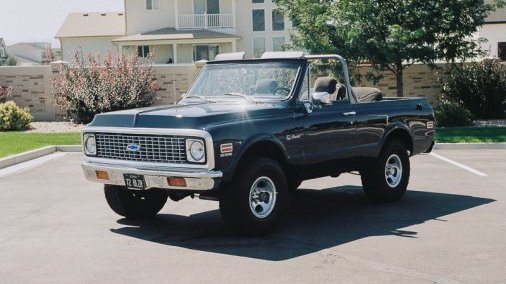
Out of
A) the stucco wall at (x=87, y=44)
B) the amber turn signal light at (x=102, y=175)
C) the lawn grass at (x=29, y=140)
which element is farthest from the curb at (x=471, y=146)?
the stucco wall at (x=87, y=44)

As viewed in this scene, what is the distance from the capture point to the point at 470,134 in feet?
66.1

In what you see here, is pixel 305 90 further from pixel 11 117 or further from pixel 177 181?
pixel 11 117

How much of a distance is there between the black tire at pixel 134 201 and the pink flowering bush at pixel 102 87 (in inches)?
581

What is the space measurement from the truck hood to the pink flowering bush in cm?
1541

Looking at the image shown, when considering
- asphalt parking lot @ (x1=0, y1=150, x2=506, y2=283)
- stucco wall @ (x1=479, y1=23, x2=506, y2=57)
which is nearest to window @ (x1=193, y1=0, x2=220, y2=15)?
stucco wall @ (x1=479, y1=23, x2=506, y2=57)

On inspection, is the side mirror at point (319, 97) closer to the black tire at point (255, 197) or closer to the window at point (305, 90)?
the window at point (305, 90)

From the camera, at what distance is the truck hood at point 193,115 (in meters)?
8.42

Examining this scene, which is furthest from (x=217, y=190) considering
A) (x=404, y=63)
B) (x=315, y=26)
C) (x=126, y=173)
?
(x=404, y=63)

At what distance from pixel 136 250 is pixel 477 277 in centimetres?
342

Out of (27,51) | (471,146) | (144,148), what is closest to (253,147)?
(144,148)

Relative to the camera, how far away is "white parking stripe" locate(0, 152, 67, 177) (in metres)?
15.3

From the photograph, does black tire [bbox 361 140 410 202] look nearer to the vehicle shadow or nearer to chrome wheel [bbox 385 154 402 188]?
chrome wheel [bbox 385 154 402 188]

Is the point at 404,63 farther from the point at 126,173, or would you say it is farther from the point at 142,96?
the point at 126,173

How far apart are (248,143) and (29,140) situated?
13.2 meters
